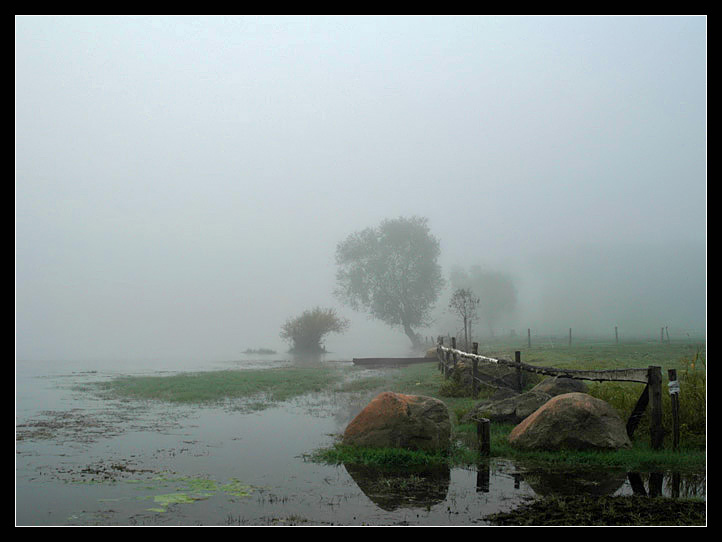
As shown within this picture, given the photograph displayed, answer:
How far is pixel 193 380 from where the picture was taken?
25266mm

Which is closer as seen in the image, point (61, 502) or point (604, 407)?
point (61, 502)

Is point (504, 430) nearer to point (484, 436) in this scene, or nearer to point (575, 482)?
point (484, 436)

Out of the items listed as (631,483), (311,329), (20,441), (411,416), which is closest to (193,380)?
(20,441)

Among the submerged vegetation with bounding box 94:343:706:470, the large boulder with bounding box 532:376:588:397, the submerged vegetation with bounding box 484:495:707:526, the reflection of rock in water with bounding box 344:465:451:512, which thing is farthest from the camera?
the large boulder with bounding box 532:376:588:397

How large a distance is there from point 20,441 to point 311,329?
3922 centimetres

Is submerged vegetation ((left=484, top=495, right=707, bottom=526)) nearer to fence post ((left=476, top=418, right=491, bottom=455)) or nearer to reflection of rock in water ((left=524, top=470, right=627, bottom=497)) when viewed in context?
reflection of rock in water ((left=524, top=470, right=627, bottom=497))

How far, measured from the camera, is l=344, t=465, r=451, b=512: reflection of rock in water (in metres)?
7.12

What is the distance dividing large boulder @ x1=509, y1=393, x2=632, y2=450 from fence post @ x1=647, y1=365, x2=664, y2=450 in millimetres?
453

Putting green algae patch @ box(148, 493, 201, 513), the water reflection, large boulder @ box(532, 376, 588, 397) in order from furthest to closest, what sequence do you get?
large boulder @ box(532, 376, 588, 397), the water reflection, green algae patch @ box(148, 493, 201, 513)

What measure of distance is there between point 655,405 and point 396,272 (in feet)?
164

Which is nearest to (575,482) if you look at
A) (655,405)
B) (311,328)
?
(655,405)

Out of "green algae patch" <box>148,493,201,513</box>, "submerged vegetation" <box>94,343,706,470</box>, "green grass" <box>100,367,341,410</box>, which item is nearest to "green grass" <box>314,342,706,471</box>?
"submerged vegetation" <box>94,343,706,470</box>

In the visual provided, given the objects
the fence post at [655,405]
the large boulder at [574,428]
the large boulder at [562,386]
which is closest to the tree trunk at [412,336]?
the large boulder at [562,386]

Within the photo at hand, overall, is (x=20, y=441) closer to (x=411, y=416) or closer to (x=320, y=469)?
(x=320, y=469)
